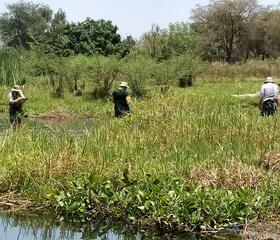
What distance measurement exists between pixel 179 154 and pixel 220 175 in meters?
1.30

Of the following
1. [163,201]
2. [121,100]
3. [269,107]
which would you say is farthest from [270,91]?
[163,201]

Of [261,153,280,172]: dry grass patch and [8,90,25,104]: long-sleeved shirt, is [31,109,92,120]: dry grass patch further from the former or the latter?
[261,153,280,172]: dry grass patch

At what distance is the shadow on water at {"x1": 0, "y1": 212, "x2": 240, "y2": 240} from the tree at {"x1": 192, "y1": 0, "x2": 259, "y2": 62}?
46.8m

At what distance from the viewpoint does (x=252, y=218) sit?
7.19 metres

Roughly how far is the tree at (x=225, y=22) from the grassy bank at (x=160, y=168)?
4316 cm

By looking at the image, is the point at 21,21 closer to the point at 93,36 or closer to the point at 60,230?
the point at 93,36

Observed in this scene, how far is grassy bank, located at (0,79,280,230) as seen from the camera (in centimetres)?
714

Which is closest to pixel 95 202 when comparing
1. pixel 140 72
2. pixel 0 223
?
pixel 0 223

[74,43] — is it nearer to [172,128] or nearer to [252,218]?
[172,128]

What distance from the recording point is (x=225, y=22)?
5444 centimetres

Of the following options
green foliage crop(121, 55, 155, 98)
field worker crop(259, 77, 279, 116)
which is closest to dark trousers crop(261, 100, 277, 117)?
field worker crop(259, 77, 279, 116)

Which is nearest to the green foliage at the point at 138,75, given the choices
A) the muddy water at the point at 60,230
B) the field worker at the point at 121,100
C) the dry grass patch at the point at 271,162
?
the field worker at the point at 121,100

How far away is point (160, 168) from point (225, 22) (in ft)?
157

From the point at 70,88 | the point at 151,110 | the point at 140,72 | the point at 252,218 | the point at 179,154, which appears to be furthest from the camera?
the point at 70,88
